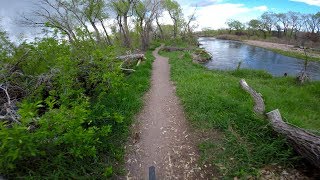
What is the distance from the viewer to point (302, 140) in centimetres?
417

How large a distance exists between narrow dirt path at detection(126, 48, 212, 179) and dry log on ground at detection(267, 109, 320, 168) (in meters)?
1.97

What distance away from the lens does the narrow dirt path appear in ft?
14.3

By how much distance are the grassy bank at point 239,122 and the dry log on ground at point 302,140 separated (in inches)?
6.7

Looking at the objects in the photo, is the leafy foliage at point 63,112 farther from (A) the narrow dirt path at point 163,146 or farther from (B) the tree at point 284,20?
(B) the tree at point 284,20

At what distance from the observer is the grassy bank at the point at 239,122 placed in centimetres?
433

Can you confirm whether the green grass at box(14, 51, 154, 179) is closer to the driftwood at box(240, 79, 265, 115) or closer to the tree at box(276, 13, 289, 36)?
the driftwood at box(240, 79, 265, 115)

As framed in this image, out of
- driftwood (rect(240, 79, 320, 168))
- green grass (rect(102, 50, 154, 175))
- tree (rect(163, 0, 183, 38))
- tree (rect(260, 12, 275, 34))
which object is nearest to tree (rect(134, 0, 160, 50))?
tree (rect(163, 0, 183, 38))

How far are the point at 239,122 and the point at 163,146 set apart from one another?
7.28ft

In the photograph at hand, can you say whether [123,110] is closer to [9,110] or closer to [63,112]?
[9,110]

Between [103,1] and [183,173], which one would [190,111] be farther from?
[103,1]

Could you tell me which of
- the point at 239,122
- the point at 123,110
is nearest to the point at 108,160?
the point at 123,110

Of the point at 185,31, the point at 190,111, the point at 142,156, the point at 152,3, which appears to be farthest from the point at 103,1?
the point at 185,31

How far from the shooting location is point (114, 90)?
21.1 feet

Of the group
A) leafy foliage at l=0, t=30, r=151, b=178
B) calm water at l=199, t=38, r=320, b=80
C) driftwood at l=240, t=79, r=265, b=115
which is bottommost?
calm water at l=199, t=38, r=320, b=80
